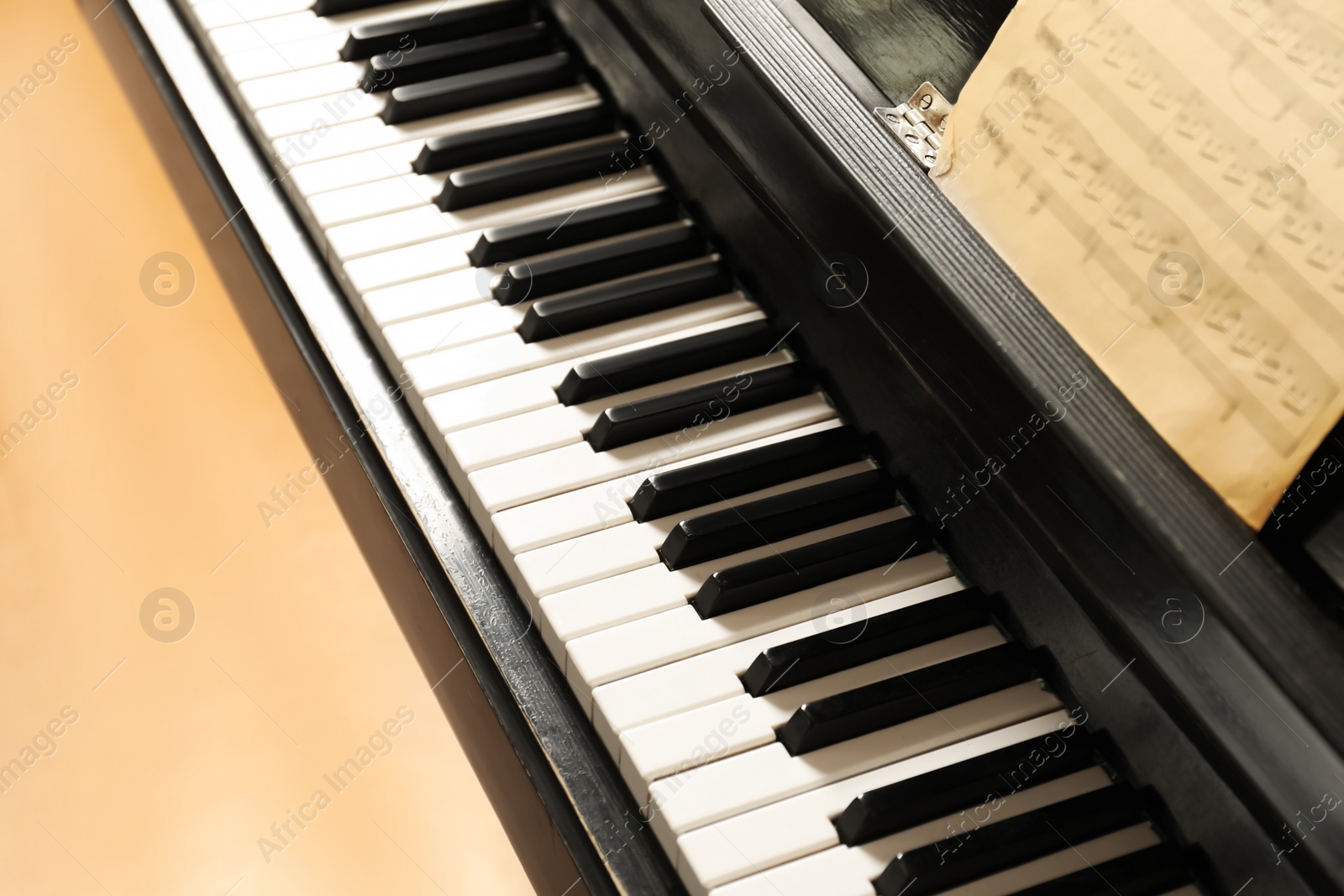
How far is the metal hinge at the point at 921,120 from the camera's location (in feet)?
4.82

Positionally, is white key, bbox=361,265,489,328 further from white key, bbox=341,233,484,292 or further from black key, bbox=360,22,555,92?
black key, bbox=360,22,555,92

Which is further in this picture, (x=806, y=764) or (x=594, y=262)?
(x=594, y=262)

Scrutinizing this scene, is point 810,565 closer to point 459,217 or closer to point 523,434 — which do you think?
point 523,434

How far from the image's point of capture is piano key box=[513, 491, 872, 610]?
1.48 m

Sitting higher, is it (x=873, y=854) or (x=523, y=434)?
(x=523, y=434)

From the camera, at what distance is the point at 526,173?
1925mm

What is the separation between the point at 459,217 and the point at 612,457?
558mm

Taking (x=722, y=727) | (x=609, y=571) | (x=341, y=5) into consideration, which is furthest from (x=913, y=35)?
(x=341, y=5)

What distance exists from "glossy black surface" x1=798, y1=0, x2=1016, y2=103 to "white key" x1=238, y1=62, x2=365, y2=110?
2.94 feet

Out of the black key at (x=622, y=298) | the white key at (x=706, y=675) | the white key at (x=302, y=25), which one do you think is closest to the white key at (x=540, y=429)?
the black key at (x=622, y=298)

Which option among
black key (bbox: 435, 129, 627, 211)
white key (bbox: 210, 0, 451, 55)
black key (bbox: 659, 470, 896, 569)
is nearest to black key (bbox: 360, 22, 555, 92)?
white key (bbox: 210, 0, 451, 55)

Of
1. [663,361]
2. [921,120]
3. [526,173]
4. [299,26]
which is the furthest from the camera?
[299,26]

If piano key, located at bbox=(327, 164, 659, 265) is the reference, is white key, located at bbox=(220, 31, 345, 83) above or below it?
above

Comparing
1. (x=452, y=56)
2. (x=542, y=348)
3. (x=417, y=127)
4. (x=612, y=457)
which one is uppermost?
(x=452, y=56)
